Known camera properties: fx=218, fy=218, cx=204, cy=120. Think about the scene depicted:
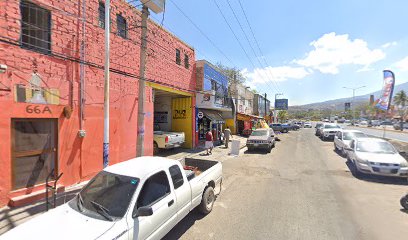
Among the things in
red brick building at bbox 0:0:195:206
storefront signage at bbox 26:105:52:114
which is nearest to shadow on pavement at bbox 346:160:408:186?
red brick building at bbox 0:0:195:206

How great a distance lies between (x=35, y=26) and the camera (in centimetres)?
679

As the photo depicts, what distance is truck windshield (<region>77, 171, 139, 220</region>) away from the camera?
3.54 m

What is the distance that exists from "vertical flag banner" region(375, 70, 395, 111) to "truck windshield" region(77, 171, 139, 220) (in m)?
27.2

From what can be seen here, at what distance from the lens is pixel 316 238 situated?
466 centimetres

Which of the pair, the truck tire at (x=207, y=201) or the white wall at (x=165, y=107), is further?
the white wall at (x=165, y=107)

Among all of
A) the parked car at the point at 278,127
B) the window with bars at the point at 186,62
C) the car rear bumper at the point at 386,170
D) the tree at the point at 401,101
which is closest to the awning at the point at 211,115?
the window with bars at the point at 186,62

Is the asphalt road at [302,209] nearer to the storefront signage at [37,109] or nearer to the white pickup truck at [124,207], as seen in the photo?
the white pickup truck at [124,207]

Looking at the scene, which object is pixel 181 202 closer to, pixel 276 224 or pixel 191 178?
pixel 191 178

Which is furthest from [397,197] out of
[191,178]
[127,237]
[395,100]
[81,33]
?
[395,100]

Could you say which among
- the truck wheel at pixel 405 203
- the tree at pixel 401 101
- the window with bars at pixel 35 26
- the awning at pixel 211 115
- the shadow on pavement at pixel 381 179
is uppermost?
the tree at pixel 401 101

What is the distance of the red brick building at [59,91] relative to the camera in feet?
19.8

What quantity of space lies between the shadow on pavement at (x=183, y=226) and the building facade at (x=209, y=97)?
1221 cm

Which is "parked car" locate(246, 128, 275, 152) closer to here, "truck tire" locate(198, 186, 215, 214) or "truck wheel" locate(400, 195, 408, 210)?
"truck wheel" locate(400, 195, 408, 210)

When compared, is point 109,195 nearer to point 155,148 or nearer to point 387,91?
point 155,148
